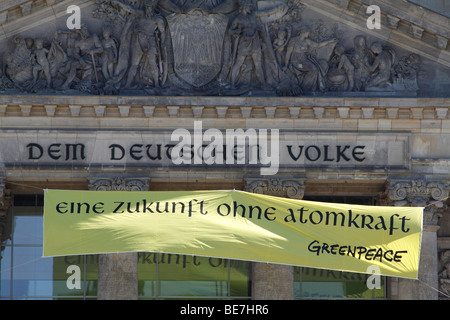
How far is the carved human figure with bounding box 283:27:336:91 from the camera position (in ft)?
112

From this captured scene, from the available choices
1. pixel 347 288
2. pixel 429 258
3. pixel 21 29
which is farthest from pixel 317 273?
pixel 21 29

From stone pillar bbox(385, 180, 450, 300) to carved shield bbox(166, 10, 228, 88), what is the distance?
5.81 m

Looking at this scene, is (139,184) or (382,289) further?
(382,289)

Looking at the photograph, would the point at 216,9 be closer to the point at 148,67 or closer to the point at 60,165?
the point at 148,67

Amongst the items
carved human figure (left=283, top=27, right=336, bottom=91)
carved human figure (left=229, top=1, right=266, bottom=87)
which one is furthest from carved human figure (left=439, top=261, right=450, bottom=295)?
carved human figure (left=229, top=1, right=266, bottom=87)

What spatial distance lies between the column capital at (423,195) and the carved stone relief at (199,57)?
268cm

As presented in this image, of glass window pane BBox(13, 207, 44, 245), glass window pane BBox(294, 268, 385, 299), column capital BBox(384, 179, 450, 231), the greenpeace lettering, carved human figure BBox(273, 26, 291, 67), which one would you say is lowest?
glass window pane BBox(294, 268, 385, 299)

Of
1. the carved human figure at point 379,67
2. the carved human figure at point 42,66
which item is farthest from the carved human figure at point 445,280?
the carved human figure at point 42,66

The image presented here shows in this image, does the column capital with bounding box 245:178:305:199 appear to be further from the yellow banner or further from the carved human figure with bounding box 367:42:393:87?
the carved human figure with bounding box 367:42:393:87

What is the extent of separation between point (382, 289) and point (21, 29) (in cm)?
1236

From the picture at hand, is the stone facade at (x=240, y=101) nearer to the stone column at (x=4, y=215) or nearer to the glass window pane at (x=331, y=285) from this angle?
the stone column at (x=4, y=215)

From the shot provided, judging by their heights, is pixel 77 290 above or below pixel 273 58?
below

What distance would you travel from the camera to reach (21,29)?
34375 mm

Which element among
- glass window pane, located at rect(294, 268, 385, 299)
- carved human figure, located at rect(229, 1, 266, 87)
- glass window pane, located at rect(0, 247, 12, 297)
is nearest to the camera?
carved human figure, located at rect(229, 1, 266, 87)
